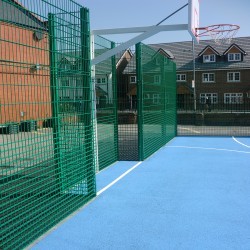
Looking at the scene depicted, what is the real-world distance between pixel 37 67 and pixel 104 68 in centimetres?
382

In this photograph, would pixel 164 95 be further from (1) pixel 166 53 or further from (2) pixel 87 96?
(1) pixel 166 53

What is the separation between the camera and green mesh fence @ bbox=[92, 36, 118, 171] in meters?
8.54

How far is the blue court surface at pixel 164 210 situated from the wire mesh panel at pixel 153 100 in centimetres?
131

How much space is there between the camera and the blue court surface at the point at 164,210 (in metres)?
4.31

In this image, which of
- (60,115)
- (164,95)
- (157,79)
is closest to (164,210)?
(60,115)

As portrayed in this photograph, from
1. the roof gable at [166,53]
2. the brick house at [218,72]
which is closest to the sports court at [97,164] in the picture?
the brick house at [218,72]

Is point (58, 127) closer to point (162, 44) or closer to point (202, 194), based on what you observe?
point (202, 194)

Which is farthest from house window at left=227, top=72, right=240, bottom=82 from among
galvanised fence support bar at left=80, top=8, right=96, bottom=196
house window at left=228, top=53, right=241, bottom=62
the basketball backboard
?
galvanised fence support bar at left=80, top=8, right=96, bottom=196

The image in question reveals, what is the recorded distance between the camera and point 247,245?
416 centimetres

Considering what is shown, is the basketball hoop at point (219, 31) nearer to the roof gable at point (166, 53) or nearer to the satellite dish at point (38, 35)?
the satellite dish at point (38, 35)

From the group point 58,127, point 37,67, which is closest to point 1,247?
point 58,127

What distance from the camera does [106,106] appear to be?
9008mm

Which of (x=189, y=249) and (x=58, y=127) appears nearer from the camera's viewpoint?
(x=189, y=249)

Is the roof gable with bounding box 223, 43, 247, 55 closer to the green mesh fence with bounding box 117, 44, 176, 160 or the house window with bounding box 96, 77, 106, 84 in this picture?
the green mesh fence with bounding box 117, 44, 176, 160
